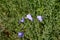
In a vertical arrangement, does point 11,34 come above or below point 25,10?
below

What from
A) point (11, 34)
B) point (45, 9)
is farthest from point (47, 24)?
point (11, 34)

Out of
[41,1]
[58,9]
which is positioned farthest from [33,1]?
[58,9]

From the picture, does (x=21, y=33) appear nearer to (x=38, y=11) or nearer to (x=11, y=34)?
(x=11, y=34)

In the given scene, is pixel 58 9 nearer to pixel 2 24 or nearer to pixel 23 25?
pixel 23 25

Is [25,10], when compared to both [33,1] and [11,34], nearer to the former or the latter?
[33,1]

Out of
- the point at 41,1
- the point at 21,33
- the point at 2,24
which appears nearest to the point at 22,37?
the point at 21,33

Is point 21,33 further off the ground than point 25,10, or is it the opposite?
point 25,10

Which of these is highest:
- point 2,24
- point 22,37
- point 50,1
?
point 50,1
